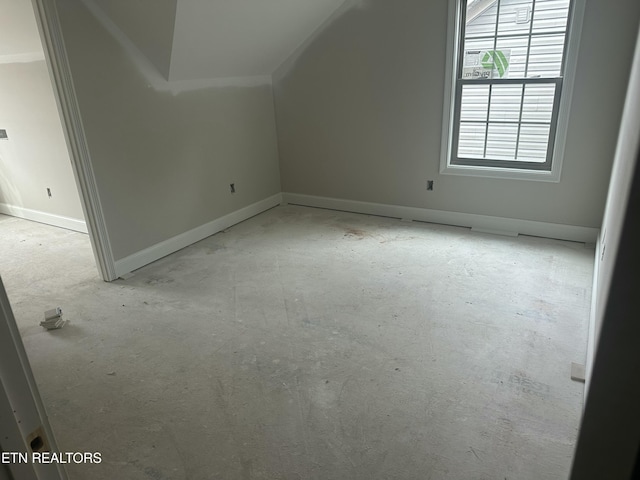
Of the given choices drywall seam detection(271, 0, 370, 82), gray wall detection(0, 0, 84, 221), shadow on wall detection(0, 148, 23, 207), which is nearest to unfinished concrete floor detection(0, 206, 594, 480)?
gray wall detection(0, 0, 84, 221)

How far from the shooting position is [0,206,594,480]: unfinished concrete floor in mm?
1730

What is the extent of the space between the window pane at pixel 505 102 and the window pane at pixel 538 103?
0.06m

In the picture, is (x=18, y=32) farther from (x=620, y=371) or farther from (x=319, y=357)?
(x=620, y=371)

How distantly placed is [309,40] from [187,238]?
7.53 ft

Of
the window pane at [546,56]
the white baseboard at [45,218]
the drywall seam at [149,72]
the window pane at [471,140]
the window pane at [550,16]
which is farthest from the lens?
the white baseboard at [45,218]

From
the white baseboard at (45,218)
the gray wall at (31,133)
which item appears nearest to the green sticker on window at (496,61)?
the gray wall at (31,133)

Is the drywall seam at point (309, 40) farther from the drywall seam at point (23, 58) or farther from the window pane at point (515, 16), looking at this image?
the drywall seam at point (23, 58)

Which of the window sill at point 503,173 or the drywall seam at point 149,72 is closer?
the drywall seam at point 149,72

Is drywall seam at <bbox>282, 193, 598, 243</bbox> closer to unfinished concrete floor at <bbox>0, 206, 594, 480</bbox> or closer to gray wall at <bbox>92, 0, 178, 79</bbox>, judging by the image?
unfinished concrete floor at <bbox>0, 206, 594, 480</bbox>

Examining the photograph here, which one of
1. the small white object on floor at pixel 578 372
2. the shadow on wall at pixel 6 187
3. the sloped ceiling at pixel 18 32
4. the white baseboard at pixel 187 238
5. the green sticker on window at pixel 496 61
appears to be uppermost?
the sloped ceiling at pixel 18 32

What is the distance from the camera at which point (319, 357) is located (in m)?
2.30

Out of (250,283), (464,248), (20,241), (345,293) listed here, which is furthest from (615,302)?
(20,241)

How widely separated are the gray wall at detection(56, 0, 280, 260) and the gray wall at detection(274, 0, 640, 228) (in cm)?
51

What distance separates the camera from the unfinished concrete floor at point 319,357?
1.73 meters
